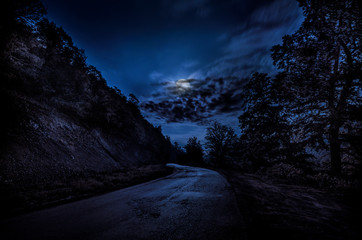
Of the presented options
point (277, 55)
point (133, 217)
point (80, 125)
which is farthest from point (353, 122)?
point (80, 125)

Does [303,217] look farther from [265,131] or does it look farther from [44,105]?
[44,105]

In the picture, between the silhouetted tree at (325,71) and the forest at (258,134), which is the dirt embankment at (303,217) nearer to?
the forest at (258,134)

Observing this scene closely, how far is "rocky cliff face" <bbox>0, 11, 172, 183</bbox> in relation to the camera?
657 cm

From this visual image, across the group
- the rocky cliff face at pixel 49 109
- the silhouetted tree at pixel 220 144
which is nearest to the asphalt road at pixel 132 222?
the rocky cliff face at pixel 49 109

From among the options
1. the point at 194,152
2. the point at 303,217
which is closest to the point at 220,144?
the point at 194,152

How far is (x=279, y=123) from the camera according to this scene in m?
10.3

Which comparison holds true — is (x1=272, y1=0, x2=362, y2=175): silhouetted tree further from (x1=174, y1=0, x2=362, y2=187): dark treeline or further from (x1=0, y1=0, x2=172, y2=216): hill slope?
(x1=0, y1=0, x2=172, y2=216): hill slope

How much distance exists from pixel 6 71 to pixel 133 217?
12805mm

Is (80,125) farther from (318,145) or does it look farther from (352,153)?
(352,153)

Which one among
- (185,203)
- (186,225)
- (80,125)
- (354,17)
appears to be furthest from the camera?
(80,125)

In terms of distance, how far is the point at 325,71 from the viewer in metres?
6.73

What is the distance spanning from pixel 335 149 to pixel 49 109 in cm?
1913

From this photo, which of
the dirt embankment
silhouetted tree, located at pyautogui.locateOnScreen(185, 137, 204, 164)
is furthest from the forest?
silhouetted tree, located at pyautogui.locateOnScreen(185, 137, 204, 164)

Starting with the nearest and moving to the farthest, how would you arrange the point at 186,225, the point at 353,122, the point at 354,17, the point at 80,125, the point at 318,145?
the point at 186,225 < the point at 354,17 < the point at 353,122 < the point at 318,145 < the point at 80,125
